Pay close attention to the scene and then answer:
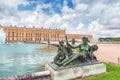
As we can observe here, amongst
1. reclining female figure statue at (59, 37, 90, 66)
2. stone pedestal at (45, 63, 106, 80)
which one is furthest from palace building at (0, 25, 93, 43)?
stone pedestal at (45, 63, 106, 80)

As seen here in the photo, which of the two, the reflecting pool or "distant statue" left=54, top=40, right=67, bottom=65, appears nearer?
"distant statue" left=54, top=40, right=67, bottom=65

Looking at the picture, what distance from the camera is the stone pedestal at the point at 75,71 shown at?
7930 millimetres

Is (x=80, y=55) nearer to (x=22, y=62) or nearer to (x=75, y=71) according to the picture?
(x=75, y=71)

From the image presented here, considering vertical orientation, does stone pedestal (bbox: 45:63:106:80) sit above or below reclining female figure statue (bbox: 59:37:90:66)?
below

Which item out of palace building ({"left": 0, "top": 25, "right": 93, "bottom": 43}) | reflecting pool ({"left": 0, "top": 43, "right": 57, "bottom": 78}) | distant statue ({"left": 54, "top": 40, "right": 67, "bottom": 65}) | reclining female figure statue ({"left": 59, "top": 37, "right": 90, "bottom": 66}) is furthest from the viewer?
palace building ({"left": 0, "top": 25, "right": 93, "bottom": 43})

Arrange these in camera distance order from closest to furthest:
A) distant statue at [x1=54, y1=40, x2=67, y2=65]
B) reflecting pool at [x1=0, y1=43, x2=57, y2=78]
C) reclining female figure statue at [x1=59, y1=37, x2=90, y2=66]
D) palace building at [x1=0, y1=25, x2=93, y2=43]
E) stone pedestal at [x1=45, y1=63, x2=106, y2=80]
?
stone pedestal at [x1=45, y1=63, x2=106, y2=80] → reclining female figure statue at [x1=59, y1=37, x2=90, y2=66] → distant statue at [x1=54, y1=40, x2=67, y2=65] → reflecting pool at [x1=0, y1=43, x2=57, y2=78] → palace building at [x1=0, y1=25, x2=93, y2=43]

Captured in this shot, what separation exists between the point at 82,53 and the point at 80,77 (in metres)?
1.02

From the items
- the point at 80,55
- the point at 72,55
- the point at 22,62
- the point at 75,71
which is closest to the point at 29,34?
the point at 22,62

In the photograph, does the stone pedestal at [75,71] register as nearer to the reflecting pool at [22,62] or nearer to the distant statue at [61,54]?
the distant statue at [61,54]

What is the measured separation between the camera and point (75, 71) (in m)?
8.35

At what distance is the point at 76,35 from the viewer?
135m

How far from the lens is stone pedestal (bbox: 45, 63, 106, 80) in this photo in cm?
793

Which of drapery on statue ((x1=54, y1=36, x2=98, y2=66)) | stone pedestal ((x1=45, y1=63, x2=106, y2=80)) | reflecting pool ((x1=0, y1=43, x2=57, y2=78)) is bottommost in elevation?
reflecting pool ((x1=0, y1=43, x2=57, y2=78))

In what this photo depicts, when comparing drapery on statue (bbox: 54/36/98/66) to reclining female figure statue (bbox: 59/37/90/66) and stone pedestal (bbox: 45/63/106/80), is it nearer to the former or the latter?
reclining female figure statue (bbox: 59/37/90/66)
